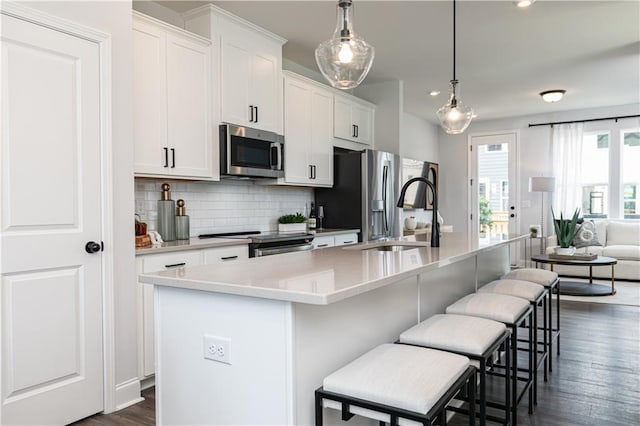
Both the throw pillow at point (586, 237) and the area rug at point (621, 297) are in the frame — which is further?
the throw pillow at point (586, 237)

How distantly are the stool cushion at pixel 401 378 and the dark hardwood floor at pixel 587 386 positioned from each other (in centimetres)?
112

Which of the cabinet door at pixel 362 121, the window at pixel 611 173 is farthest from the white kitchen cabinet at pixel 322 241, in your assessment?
the window at pixel 611 173

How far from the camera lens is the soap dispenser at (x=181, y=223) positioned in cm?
346

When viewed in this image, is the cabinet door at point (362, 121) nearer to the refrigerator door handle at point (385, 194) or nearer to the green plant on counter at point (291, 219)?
the refrigerator door handle at point (385, 194)

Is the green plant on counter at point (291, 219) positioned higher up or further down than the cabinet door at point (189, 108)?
further down

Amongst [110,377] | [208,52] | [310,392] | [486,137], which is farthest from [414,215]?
[310,392]

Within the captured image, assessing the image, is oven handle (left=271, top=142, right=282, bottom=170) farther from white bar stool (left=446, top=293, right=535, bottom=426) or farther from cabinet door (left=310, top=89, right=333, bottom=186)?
white bar stool (left=446, top=293, right=535, bottom=426)

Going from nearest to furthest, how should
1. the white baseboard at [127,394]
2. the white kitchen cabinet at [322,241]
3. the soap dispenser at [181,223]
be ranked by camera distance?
the white baseboard at [127,394], the soap dispenser at [181,223], the white kitchen cabinet at [322,241]

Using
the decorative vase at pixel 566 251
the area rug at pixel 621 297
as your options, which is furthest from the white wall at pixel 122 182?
the decorative vase at pixel 566 251

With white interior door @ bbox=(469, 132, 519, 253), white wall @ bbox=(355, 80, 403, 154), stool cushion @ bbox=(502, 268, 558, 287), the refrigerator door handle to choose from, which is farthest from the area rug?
white wall @ bbox=(355, 80, 403, 154)

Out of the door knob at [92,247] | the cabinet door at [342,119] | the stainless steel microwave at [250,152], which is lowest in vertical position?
the door knob at [92,247]

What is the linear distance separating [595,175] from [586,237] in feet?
4.26

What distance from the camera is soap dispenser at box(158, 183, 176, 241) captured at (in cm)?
335

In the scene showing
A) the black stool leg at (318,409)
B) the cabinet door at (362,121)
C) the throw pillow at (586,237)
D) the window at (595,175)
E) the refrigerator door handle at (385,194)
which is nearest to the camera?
the black stool leg at (318,409)
